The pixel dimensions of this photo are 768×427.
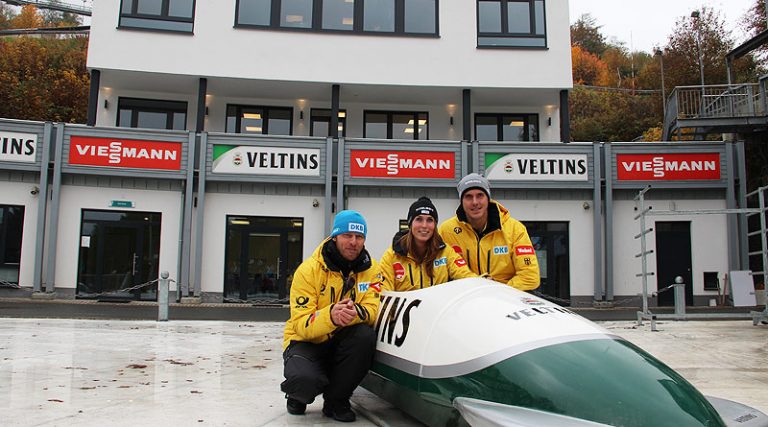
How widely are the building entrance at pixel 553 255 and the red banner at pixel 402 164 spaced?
3039 millimetres

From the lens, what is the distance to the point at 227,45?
59.2ft

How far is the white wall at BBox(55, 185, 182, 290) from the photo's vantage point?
53.1 feet

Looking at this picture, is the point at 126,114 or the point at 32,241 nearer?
the point at 32,241

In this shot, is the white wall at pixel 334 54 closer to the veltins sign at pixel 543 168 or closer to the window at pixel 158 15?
the window at pixel 158 15

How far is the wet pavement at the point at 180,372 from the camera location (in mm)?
3822

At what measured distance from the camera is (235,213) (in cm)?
1705

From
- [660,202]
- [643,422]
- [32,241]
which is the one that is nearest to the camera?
[643,422]

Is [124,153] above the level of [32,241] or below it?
above

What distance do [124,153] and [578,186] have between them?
13090 millimetres

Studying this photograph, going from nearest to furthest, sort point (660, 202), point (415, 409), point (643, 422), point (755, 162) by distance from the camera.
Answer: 1. point (643, 422)
2. point (415, 409)
3. point (660, 202)
4. point (755, 162)

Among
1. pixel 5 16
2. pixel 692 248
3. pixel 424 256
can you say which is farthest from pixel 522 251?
pixel 5 16

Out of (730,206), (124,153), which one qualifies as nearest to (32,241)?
(124,153)

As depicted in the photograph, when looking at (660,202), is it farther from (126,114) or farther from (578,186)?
(126,114)

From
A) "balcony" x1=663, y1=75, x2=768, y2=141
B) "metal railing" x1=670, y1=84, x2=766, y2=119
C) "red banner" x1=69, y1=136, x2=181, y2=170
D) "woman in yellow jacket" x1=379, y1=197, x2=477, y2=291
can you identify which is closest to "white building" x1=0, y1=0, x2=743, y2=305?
"red banner" x1=69, y1=136, x2=181, y2=170
